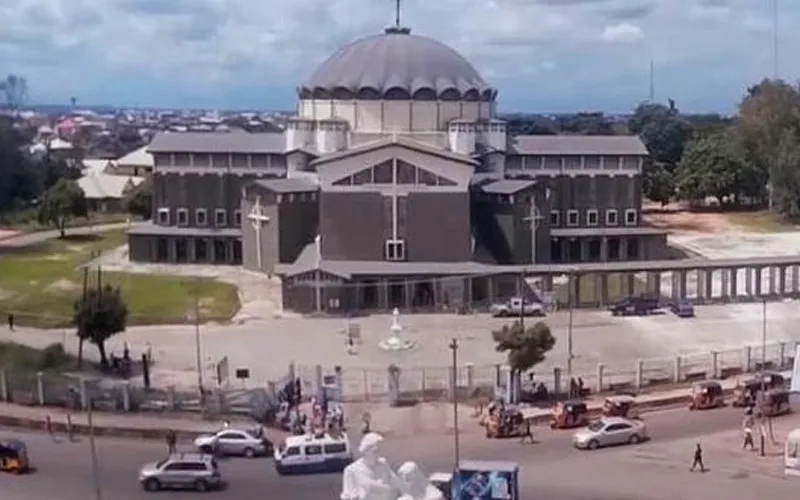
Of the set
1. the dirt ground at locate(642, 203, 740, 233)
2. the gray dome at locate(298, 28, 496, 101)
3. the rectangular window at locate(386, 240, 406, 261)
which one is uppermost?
the gray dome at locate(298, 28, 496, 101)

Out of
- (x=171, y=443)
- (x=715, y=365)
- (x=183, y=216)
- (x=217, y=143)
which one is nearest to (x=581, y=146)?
(x=217, y=143)

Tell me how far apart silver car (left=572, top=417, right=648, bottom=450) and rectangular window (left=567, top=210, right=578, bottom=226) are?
27835mm

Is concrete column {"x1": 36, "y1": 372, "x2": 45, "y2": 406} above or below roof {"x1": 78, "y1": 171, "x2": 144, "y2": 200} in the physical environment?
below

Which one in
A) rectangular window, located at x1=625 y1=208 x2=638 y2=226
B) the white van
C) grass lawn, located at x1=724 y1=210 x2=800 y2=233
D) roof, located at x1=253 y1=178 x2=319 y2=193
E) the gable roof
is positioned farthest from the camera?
grass lawn, located at x1=724 y1=210 x2=800 y2=233

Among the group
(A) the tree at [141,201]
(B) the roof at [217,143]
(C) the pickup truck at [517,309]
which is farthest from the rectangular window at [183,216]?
(C) the pickup truck at [517,309]

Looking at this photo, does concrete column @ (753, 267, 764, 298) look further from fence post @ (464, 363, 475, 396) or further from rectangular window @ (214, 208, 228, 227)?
rectangular window @ (214, 208, 228, 227)

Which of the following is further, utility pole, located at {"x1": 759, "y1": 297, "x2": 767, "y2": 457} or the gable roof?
Result: the gable roof

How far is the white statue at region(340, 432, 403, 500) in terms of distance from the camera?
12.5 m

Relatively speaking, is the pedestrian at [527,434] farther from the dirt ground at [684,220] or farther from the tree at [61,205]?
the tree at [61,205]

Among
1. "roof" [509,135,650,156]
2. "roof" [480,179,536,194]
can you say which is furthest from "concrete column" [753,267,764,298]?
"roof" [509,135,650,156]

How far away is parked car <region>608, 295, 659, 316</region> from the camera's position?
36.7 meters

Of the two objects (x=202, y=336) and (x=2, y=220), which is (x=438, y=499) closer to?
(x=202, y=336)

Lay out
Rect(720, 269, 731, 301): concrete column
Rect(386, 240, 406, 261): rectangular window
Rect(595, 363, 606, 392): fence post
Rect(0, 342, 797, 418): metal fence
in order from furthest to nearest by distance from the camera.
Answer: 1. Rect(386, 240, 406, 261): rectangular window
2. Rect(720, 269, 731, 301): concrete column
3. Rect(595, 363, 606, 392): fence post
4. Rect(0, 342, 797, 418): metal fence

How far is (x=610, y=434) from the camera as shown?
22250mm
